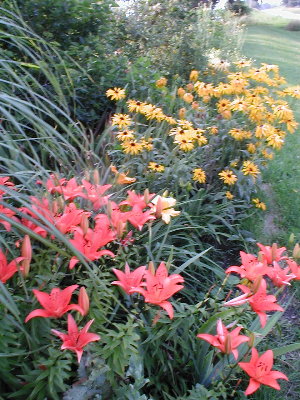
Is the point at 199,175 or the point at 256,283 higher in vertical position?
the point at 256,283

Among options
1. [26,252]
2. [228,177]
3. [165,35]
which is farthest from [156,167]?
[165,35]

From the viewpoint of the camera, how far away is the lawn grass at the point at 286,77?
12.4ft

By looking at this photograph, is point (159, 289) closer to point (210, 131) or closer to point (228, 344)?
point (228, 344)

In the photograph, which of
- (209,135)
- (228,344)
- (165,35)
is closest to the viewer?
(228,344)

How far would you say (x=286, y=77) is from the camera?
30.8 ft

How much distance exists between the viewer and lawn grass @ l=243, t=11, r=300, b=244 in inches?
149

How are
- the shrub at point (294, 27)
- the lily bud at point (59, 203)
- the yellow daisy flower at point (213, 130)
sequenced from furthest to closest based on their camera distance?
the shrub at point (294, 27), the yellow daisy flower at point (213, 130), the lily bud at point (59, 203)

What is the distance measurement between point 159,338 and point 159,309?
11 centimetres

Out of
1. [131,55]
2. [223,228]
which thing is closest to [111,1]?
[131,55]

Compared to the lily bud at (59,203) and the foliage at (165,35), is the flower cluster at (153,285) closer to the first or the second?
the lily bud at (59,203)

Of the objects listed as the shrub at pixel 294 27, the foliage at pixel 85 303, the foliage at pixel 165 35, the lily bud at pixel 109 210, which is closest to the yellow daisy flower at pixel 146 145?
the foliage at pixel 85 303

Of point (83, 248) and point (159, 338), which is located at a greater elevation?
point (83, 248)

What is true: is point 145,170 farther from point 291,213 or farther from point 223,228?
point 291,213

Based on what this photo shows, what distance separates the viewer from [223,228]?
326cm
